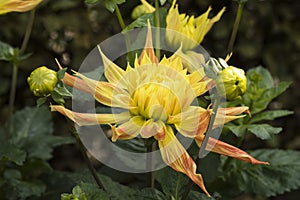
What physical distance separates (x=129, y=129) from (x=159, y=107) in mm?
61

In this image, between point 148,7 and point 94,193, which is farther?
point 148,7

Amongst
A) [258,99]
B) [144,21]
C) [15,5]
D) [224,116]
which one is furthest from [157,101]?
[258,99]

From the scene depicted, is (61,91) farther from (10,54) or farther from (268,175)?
(268,175)

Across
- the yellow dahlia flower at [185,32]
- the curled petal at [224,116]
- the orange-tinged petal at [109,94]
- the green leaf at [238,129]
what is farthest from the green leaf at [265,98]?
the orange-tinged petal at [109,94]

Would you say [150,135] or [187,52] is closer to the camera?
[150,135]

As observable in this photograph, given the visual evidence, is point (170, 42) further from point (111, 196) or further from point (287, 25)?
point (287, 25)

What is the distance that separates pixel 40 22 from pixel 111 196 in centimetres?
104

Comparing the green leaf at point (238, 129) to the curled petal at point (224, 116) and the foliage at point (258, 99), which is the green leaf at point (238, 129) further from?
the curled petal at point (224, 116)

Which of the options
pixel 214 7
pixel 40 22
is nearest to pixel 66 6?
pixel 40 22

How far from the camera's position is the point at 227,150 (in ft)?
3.16

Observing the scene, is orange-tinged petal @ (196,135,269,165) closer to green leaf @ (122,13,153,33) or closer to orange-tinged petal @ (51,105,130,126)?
orange-tinged petal @ (51,105,130,126)

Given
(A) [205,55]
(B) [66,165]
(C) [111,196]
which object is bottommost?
(B) [66,165]

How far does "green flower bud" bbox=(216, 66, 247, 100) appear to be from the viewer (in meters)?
0.89

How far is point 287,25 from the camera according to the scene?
2.23m
